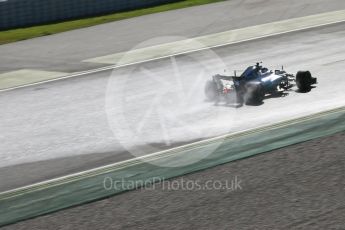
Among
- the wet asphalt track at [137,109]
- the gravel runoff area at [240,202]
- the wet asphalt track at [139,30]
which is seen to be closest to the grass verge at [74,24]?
the wet asphalt track at [139,30]

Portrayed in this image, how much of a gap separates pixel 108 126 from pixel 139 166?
246cm

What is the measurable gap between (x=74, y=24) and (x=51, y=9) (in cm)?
94

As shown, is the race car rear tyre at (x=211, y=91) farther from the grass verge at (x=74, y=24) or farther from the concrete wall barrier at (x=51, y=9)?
the concrete wall barrier at (x=51, y=9)

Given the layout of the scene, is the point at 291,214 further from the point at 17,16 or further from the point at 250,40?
the point at 17,16

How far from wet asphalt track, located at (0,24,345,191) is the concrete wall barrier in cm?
696

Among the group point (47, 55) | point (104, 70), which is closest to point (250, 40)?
point (104, 70)

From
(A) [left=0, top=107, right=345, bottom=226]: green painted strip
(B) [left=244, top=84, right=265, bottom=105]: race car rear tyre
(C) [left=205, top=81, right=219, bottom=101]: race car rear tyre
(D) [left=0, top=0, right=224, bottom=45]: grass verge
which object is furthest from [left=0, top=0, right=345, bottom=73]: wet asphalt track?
(A) [left=0, top=107, right=345, bottom=226]: green painted strip

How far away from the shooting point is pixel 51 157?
11977 mm

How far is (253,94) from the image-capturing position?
13.7 metres

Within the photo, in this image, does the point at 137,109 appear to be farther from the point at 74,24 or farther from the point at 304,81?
the point at 74,24

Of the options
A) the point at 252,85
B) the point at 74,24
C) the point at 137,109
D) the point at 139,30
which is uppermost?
the point at 74,24

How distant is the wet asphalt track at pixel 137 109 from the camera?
12.1 m

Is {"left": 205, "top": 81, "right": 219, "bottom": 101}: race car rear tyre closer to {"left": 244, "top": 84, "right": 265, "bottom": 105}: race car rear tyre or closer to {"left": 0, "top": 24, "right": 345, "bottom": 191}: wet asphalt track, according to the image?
{"left": 0, "top": 24, "right": 345, "bottom": 191}: wet asphalt track

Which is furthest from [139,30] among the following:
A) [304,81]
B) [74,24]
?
[304,81]
